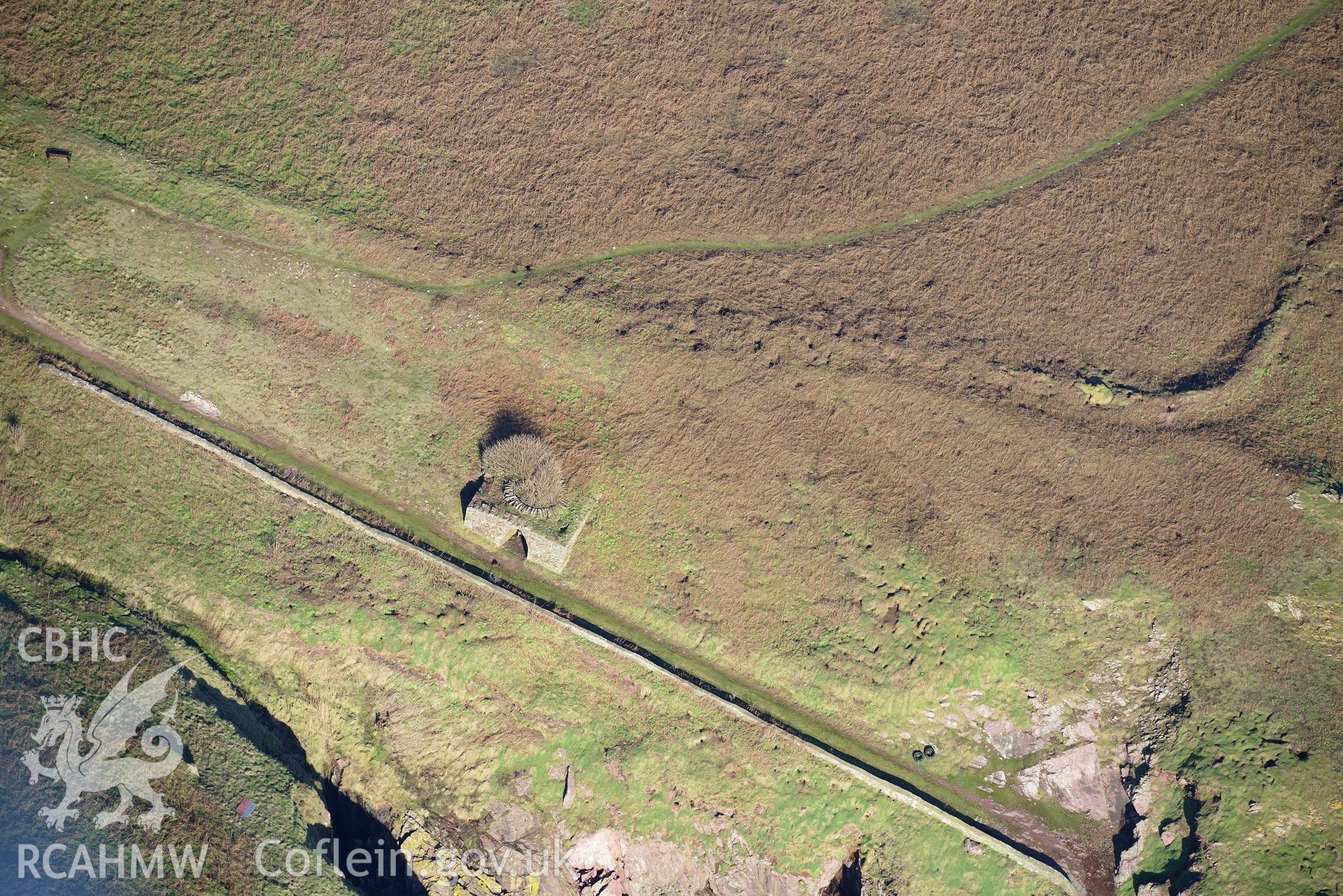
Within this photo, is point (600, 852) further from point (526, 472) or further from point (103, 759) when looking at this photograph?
point (103, 759)

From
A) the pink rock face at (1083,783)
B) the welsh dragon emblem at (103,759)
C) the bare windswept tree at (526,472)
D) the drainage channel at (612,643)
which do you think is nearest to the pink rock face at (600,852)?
the drainage channel at (612,643)

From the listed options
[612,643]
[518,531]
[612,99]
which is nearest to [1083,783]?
[612,643]

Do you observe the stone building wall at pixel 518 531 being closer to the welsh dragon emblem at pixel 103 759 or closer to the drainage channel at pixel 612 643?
the drainage channel at pixel 612 643

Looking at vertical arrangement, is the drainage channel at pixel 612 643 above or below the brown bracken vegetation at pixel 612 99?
below

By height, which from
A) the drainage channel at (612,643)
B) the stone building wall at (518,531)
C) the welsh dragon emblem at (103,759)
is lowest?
the welsh dragon emblem at (103,759)

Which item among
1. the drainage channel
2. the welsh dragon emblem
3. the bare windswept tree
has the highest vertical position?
the bare windswept tree

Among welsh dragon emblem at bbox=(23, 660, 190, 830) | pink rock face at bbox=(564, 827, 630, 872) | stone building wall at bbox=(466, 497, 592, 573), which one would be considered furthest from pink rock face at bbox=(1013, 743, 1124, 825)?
welsh dragon emblem at bbox=(23, 660, 190, 830)

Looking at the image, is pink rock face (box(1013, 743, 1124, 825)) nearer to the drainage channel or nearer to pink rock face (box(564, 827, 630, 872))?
the drainage channel
